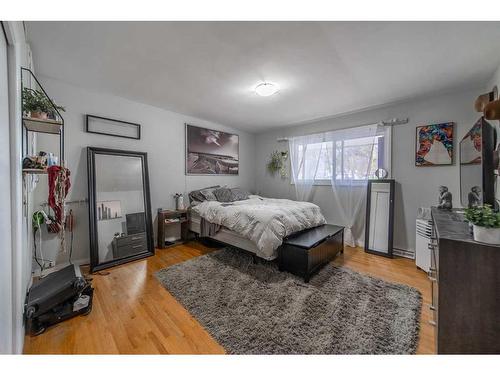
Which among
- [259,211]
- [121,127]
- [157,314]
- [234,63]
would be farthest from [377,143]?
[121,127]

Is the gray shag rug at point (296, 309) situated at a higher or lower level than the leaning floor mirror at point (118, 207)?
Answer: lower

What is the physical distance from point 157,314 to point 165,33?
A: 7.68 feet

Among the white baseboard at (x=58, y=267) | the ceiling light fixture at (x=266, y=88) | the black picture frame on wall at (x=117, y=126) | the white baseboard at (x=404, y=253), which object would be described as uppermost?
the ceiling light fixture at (x=266, y=88)

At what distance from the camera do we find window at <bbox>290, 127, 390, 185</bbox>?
3.21 m

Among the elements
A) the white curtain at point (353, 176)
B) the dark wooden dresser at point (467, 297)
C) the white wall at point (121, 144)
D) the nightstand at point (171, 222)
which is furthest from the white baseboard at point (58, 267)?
the white curtain at point (353, 176)

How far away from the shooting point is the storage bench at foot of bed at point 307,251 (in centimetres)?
225

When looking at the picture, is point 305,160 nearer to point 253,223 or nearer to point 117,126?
point 253,223

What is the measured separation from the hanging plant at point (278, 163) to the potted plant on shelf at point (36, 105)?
379cm

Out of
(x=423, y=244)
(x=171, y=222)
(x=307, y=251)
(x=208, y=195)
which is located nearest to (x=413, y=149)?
(x=423, y=244)

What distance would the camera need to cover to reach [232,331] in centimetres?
150

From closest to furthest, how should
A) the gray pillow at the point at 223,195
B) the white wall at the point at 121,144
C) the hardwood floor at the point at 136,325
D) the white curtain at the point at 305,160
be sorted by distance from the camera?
the hardwood floor at the point at 136,325, the white wall at the point at 121,144, the gray pillow at the point at 223,195, the white curtain at the point at 305,160

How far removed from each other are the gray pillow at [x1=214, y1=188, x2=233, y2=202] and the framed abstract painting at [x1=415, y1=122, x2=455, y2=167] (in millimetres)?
3032

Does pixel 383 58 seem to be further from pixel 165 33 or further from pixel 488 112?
pixel 165 33

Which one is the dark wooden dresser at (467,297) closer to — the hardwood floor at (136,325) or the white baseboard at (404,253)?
the hardwood floor at (136,325)
